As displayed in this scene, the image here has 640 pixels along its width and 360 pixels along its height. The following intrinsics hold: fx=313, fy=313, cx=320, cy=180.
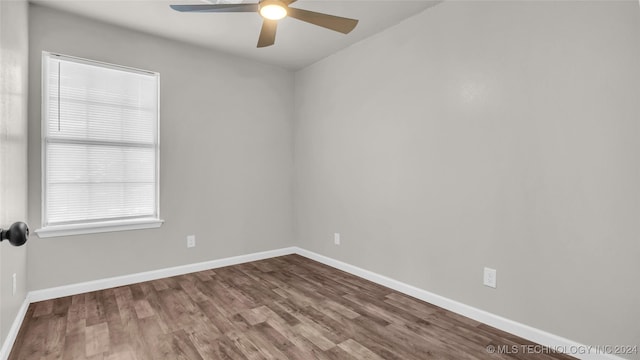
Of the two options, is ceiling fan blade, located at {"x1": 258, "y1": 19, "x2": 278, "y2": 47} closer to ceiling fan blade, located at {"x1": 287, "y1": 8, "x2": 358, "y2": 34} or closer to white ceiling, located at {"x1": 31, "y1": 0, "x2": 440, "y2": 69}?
ceiling fan blade, located at {"x1": 287, "y1": 8, "x2": 358, "y2": 34}

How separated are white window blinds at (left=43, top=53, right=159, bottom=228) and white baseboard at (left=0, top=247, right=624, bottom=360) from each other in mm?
604

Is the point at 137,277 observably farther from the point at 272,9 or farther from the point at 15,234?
the point at 272,9

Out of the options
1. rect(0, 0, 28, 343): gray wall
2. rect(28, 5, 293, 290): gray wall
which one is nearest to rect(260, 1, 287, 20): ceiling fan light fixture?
rect(0, 0, 28, 343): gray wall

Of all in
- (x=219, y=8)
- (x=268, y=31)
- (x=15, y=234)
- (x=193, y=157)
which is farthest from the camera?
(x=193, y=157)

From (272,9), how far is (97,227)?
2.56 meters

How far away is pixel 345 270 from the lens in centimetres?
356

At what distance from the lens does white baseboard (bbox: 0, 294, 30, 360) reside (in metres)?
1.82

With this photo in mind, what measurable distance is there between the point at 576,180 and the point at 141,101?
3.73m

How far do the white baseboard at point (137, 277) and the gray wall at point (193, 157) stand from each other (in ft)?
0.18

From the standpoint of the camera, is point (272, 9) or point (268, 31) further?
point (268, 31)

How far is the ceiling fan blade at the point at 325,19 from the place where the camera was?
190 centimetres

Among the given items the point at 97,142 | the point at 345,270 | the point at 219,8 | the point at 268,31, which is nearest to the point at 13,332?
the point at 97,142

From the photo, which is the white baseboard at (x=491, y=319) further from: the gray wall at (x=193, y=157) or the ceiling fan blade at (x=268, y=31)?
the ceiling fan blade at (x=268, y=31)

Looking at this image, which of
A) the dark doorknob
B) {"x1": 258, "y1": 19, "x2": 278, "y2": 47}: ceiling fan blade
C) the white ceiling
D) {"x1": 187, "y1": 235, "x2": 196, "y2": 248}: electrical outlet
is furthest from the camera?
{"x1": 187, "y1": 235, "x2": 196, "y2": 248}: electrical outlet
